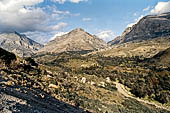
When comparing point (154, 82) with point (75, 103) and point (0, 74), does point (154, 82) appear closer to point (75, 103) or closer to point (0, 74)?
point (75, 103)

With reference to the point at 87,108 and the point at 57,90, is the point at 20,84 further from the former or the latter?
the point at 87,108

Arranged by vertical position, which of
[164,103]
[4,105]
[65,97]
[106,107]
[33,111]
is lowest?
[164,103]

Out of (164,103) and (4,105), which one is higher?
(4,105)

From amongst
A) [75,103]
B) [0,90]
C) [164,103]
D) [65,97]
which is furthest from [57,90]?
[164,103]

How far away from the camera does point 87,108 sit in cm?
3309

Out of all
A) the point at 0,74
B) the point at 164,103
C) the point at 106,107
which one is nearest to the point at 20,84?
the point at 0,74

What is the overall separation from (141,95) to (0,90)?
78358 millimetres

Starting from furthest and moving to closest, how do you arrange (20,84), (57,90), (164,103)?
(164,103) < (57,90) < (20,84)

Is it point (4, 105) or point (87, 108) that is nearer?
point (4, 105)

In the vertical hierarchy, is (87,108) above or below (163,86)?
above

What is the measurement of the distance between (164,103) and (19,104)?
249 ft

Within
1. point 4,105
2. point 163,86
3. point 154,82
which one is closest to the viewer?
point 4,105

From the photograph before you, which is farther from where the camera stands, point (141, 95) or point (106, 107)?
point (141, 95)

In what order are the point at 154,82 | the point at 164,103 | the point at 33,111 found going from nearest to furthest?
the point at 33,111, the point at 164,103, the point at 154,82
